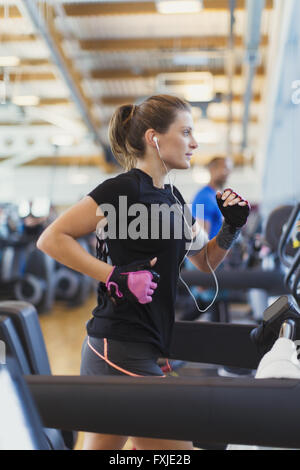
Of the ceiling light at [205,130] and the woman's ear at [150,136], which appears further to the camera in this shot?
the ceiling light at [205,130]

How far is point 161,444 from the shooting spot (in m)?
1.15

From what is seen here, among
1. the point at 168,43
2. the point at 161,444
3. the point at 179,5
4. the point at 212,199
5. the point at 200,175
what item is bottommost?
the point at 161,444

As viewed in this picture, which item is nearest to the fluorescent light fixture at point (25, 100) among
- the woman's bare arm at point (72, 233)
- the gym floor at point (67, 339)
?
the gym floor at point (67, 339)

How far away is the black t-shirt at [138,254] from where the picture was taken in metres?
1.30

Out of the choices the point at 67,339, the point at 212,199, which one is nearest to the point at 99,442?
the point at 212,199

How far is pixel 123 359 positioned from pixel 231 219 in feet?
1.46

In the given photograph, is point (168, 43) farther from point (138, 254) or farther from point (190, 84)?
point (138, 254)

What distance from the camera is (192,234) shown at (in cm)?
148

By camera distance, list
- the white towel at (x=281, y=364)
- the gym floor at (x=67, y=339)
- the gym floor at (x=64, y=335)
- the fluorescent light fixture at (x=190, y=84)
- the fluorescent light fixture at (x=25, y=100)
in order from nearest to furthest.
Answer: the white towel at (x=281, y=364), the gym floor at (x=67, y=339), the gym floor at (x=64, y=335), the fluorescent light fixture at (x=190, y=84), the fluorescent light fixture at (x=25, y=100)

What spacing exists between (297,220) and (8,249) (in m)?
4.79

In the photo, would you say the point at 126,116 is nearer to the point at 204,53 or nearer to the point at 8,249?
the point at 8,249

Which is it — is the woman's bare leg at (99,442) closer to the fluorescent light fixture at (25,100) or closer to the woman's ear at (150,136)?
the woman's ear at (150,136)

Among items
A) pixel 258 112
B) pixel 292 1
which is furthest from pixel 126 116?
pixel 258 112

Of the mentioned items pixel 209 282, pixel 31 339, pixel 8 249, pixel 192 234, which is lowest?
pixel 31 339
